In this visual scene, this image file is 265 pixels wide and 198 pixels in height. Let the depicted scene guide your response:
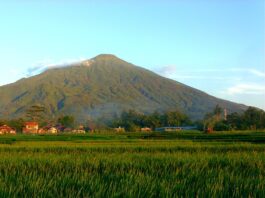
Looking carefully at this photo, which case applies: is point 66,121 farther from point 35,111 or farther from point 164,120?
point 164,120

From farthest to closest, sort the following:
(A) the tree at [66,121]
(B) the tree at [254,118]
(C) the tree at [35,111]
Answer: (A) the tree at [66,121] → (C) the tree at [35,111] → (B) the tree at [254,118]

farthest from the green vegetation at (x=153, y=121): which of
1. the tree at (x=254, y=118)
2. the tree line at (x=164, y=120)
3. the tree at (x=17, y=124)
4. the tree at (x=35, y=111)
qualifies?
the tree at (x=254, y=118)

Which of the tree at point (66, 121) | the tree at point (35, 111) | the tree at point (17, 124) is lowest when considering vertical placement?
the tree at point (17, 124)

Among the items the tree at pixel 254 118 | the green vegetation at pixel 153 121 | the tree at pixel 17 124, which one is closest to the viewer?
the tree at pixel 254 118

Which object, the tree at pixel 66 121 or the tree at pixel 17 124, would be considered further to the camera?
the tree at pixel 66 121

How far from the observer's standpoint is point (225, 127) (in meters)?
93.1

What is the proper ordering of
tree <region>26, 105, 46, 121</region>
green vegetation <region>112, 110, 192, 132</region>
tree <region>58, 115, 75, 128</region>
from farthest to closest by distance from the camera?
tree <region>58, 115, 75, 128</region> < tree <region>26, 105, 46, 121</region> < green vegetation <region>112, 110, 192, 132</region>

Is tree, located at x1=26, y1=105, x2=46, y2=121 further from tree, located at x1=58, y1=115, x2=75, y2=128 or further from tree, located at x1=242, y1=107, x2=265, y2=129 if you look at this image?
tree, located at x1=242, y1=107, x2=265, y2=129

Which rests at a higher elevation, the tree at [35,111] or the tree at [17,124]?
the tree at [35,111]

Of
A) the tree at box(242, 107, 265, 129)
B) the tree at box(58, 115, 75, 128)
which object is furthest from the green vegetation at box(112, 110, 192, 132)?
the tree at box(242, 107, 265, 129)

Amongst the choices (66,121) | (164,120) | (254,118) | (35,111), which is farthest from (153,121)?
(35,111)

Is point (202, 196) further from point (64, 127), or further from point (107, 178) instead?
point (64, 127)

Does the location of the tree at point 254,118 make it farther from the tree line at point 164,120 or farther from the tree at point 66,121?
the tree at point 66,121

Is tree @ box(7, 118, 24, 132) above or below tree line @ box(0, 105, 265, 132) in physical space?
below
